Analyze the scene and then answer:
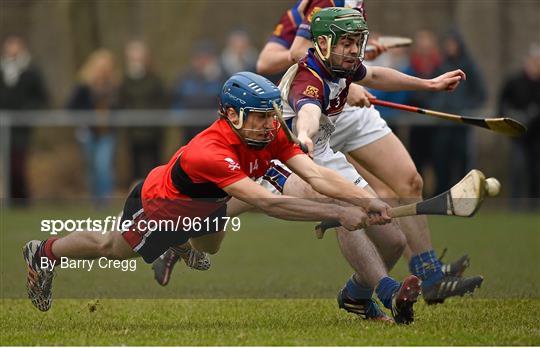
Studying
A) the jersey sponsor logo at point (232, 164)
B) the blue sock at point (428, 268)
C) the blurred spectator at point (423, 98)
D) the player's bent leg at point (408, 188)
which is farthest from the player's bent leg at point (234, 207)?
the blurred spectator at point (423, 98)

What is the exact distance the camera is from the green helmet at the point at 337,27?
7.59 m

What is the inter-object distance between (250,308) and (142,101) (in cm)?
862

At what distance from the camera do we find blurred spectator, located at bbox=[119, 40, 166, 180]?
16.4 meters

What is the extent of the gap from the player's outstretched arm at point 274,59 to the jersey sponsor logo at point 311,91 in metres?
0.90

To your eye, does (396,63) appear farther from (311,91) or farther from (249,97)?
(249,97)

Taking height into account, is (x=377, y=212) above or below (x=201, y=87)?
above

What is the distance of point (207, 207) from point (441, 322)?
1459 millimetres

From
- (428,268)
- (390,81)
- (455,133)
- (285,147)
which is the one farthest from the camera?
(455,133)

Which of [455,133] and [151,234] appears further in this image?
[455,133]

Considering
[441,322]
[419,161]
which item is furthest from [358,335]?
[419,161]

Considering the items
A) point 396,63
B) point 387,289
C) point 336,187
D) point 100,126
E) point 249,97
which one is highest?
point 249,97

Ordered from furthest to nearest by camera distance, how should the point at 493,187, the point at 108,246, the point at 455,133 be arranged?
the point at 455,133 < the point at 108,246 < the point at 493,187

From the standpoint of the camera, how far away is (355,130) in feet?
27.9

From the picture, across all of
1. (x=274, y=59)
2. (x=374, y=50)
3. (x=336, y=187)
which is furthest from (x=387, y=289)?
(x=374, y=50)
